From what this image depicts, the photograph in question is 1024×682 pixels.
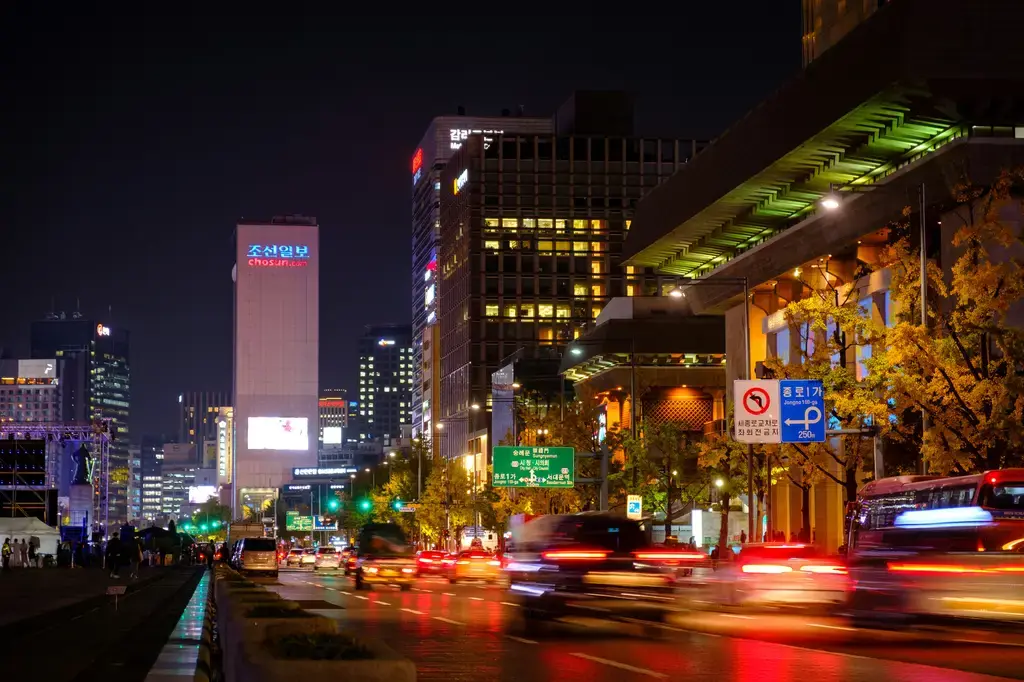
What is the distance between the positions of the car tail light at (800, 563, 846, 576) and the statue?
8407 cm

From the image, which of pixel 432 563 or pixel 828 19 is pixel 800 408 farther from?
pixel 828 19

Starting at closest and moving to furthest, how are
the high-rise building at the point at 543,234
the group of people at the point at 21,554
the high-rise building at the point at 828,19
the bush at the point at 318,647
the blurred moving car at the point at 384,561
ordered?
the bush at the point at 318,647, the blurred moving car at the point at 384,561, the high-rise building at the point at 828,19, the group of people at the point at 21,554, the high-rise building at the point at 543,234

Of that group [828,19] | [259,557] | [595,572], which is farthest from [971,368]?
[259,557]

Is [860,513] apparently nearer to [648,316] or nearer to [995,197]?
[995,197]

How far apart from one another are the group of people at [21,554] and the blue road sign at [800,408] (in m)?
46.9

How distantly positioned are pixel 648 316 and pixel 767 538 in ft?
125

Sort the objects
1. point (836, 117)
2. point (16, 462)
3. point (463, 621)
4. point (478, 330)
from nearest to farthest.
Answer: point (463, 621) < point (836, 117) < point (16, 462) < point (478, 330)

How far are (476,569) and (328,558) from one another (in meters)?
34.0

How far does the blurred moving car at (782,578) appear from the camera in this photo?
28.7 metres

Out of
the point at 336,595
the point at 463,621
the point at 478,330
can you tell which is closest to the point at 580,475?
the point at 336,595

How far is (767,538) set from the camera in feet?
214

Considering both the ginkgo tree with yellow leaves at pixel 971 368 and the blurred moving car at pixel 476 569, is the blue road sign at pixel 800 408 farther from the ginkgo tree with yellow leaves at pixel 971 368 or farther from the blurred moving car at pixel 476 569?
the blurred moving car at pixel 476 569

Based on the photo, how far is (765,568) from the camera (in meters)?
29.0

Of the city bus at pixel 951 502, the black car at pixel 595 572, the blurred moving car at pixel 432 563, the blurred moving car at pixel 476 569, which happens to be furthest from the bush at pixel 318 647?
the blurred moving car at pixel 432 563
